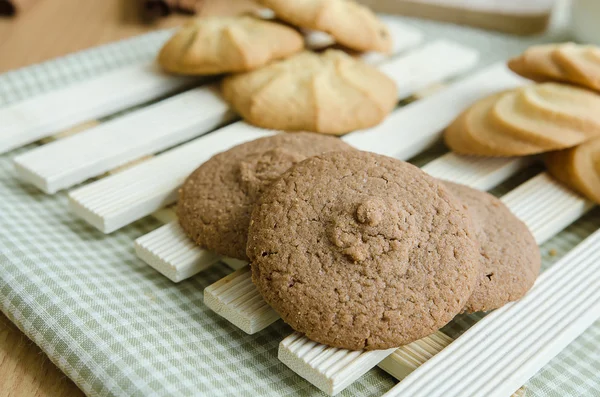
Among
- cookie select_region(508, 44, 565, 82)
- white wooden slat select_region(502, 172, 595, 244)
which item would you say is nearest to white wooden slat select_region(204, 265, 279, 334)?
white wooden slat select_region(502, 172, 595, 244)

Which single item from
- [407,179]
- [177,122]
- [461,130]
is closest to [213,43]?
[177,122]

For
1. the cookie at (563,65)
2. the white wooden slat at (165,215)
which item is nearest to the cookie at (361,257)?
the white wooden slat at (165,215)

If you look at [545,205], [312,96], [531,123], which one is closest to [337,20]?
[312,96]

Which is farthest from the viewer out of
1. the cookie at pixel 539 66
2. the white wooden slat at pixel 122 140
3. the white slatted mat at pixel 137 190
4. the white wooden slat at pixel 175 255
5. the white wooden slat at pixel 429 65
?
the white wooden slat at pixel 429 65

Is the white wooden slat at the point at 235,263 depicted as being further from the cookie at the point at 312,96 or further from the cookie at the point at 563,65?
the cookie at the point at 563,65

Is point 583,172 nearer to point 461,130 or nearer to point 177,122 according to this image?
point 461,130

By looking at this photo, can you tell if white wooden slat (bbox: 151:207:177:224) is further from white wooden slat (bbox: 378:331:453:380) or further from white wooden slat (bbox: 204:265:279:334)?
white wooden slat (bbox: 378:331:453:380)
